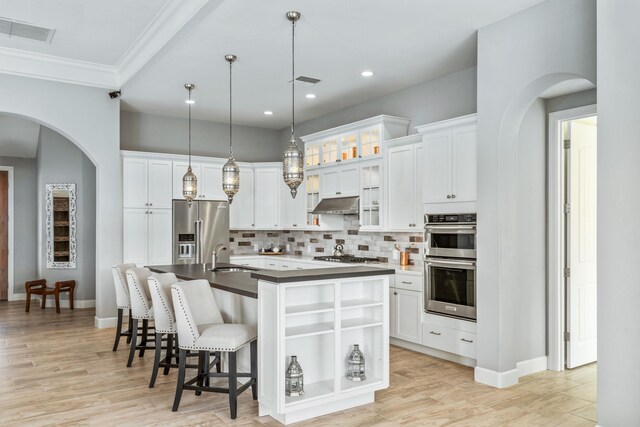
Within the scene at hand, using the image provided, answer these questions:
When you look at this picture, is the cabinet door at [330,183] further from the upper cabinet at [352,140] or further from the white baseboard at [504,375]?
the white baseboard at [504,375]

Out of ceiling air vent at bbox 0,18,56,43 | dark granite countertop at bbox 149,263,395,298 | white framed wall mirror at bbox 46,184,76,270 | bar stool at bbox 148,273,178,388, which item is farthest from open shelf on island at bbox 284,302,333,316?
white framed wall mirror at bbox 46,184,76,270

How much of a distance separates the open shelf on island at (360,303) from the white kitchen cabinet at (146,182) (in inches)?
174

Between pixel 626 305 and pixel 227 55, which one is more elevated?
pixel 227 55

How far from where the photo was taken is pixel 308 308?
143 inches

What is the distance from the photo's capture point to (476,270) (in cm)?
458

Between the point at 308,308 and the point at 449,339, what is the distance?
2.00 meters

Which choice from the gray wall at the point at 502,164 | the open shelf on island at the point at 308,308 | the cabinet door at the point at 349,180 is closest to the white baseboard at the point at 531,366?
the gray wall at the point at 502,164

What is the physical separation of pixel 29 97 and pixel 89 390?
13.3 ft

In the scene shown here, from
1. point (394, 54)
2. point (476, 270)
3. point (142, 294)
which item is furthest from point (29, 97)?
point (476, 270)

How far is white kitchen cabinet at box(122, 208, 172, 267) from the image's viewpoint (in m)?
7.08

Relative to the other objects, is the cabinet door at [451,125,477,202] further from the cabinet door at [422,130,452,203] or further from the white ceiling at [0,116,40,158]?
the white ceiling at [0,116,40,158]

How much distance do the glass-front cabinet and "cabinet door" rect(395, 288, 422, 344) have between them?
1059 millimetres

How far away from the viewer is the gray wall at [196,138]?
779 centimetres

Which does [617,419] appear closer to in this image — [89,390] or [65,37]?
[89,390]
